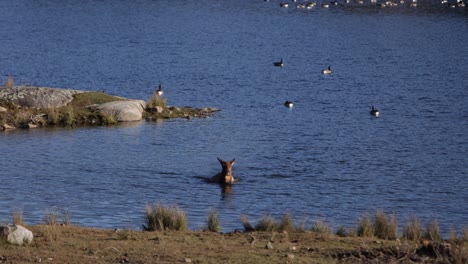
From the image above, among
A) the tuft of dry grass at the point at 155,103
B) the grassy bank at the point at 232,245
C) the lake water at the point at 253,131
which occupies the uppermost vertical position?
the grassy bank at the point at 232,245

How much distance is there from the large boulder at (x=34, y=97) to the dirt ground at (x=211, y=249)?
19125 millimetres

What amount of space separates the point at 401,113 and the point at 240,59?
80.1 ft

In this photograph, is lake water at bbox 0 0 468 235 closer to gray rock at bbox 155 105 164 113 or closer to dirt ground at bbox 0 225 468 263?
gray rock at bbox 155 105 164 113

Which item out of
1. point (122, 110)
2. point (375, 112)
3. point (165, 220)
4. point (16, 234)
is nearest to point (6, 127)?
point (122, 110)

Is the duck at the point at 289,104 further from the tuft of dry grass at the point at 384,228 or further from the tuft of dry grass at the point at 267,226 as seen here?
the tuft of dry grass at the point at 267,226

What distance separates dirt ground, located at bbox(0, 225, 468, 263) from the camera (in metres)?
15.7

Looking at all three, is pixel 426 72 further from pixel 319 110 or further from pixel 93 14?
pixel 93 14

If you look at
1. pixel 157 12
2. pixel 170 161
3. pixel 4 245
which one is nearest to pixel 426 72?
pixel 170 161

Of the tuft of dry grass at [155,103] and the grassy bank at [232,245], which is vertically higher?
the grassy bank at [232,245]

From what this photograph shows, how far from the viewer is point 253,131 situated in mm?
37906

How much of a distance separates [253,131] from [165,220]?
17911 millimetres

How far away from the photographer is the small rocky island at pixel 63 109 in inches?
1438

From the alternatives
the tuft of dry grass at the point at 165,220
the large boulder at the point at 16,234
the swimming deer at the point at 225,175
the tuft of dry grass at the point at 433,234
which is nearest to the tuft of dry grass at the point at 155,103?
the swimming deer at the point at 225,175

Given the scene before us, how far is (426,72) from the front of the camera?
60.1 meters
